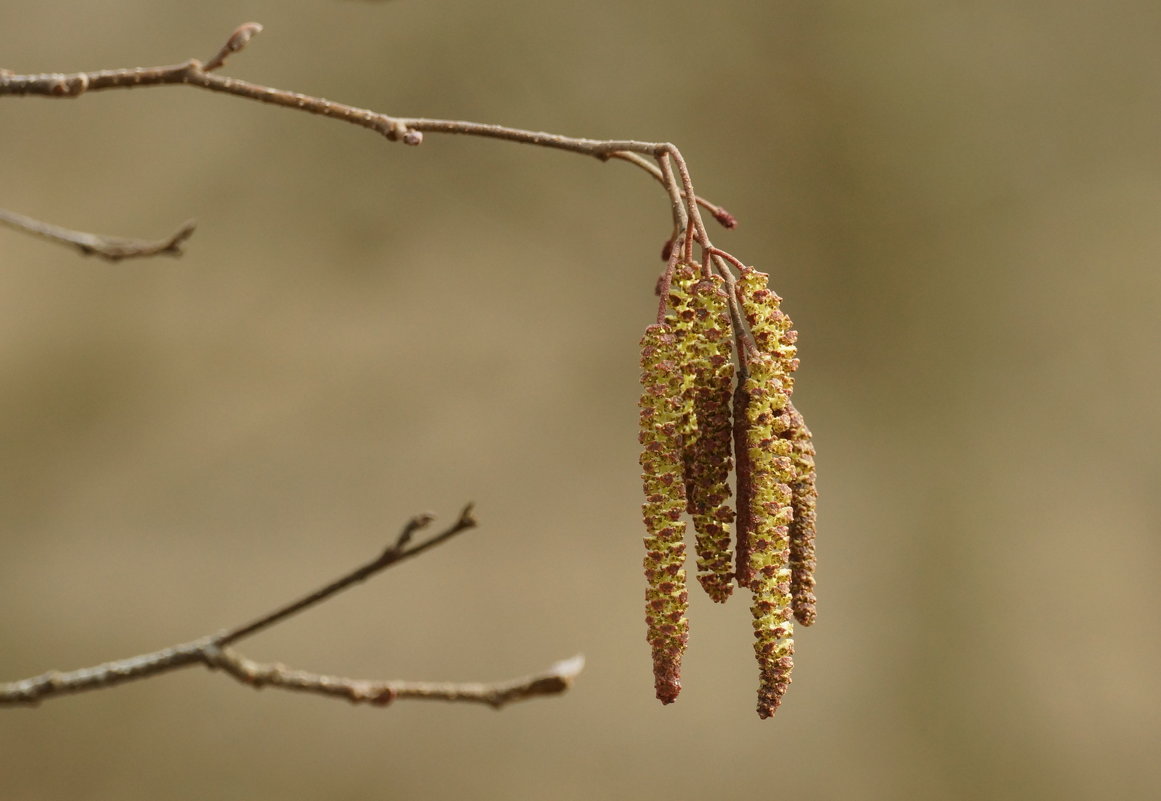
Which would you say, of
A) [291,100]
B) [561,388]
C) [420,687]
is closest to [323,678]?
[420,687]

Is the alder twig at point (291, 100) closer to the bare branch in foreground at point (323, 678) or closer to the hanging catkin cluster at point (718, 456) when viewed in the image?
the hanging catkin cluster at point (718, 456)

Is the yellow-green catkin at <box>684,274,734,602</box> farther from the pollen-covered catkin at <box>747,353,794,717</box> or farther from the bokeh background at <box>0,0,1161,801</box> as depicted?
the bokeh background at <box>0,0,1161,801</box>

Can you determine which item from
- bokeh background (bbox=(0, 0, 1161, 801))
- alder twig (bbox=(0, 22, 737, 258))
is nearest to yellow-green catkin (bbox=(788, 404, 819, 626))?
alder twig (bbox=(0, 22, 737, 258))

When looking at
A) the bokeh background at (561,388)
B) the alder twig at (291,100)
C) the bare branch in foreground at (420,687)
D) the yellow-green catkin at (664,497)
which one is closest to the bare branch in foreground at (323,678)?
the bare branch in foreground at (420,687)

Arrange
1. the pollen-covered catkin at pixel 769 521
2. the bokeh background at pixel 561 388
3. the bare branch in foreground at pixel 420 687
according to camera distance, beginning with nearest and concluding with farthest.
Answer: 1. the bare branch in foreground at pixel 420 687
2. the pollen-covered catkin at pixel 769 521
3. the bokeh background at pixel 561 388

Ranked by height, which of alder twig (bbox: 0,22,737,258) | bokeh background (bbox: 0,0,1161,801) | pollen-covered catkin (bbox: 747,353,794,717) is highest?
bokeh background (bbox: 0,0,1161,801)

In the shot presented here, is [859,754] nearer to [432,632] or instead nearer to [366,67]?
[432,632]

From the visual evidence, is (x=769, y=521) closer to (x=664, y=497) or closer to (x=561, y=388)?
(x=664, y=497)
